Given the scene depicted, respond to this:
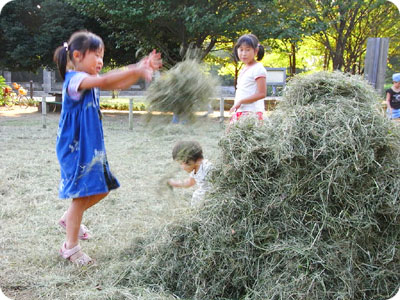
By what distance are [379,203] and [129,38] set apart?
44.9ft

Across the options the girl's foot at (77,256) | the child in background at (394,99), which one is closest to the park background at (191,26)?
the child in background at (394,99)

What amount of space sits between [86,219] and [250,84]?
2.05 metres

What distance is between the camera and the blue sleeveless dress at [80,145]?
2.79m

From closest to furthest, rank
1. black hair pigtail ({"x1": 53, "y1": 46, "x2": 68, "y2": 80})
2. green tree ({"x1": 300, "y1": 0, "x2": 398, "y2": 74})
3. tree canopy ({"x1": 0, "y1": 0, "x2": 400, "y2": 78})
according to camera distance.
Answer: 1. black hair pigtail ({"x1": 53, "y1": 46, "x2": 68, "y2": 80})
2. tree canopy ({"x1": 0, "y1": 0, "x2": 400, "y2": 78})
3. green tree ({"x1": 300, "y1": 0, "x2": 398, "y2": 74})

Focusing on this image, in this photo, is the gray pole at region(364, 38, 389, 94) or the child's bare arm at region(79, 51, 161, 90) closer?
the child's bare arm at region(79, 51, 161, 90)

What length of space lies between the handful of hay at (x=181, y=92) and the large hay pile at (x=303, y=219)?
535mm

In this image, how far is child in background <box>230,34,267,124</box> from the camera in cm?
356

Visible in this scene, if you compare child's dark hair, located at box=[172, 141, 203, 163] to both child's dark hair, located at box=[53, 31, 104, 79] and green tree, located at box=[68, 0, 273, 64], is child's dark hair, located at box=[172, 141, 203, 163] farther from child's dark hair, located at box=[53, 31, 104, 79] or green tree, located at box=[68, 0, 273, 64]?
green tree, located at box=[68, 0, 273, 64]

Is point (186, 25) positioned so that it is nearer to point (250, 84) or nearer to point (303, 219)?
point (250, 84)

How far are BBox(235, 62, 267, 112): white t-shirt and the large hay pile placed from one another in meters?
1.08

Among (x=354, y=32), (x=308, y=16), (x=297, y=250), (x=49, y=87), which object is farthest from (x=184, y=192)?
(x=49, y=87)

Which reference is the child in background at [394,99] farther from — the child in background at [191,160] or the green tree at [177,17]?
the green tree at [177,17]

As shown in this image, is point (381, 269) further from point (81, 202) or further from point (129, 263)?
point (81, 202)

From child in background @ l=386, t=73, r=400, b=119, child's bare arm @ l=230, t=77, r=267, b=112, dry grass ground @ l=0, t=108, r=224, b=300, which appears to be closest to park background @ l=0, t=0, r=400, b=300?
dry grass ground @ l=0, t=108, r=224, b=300
